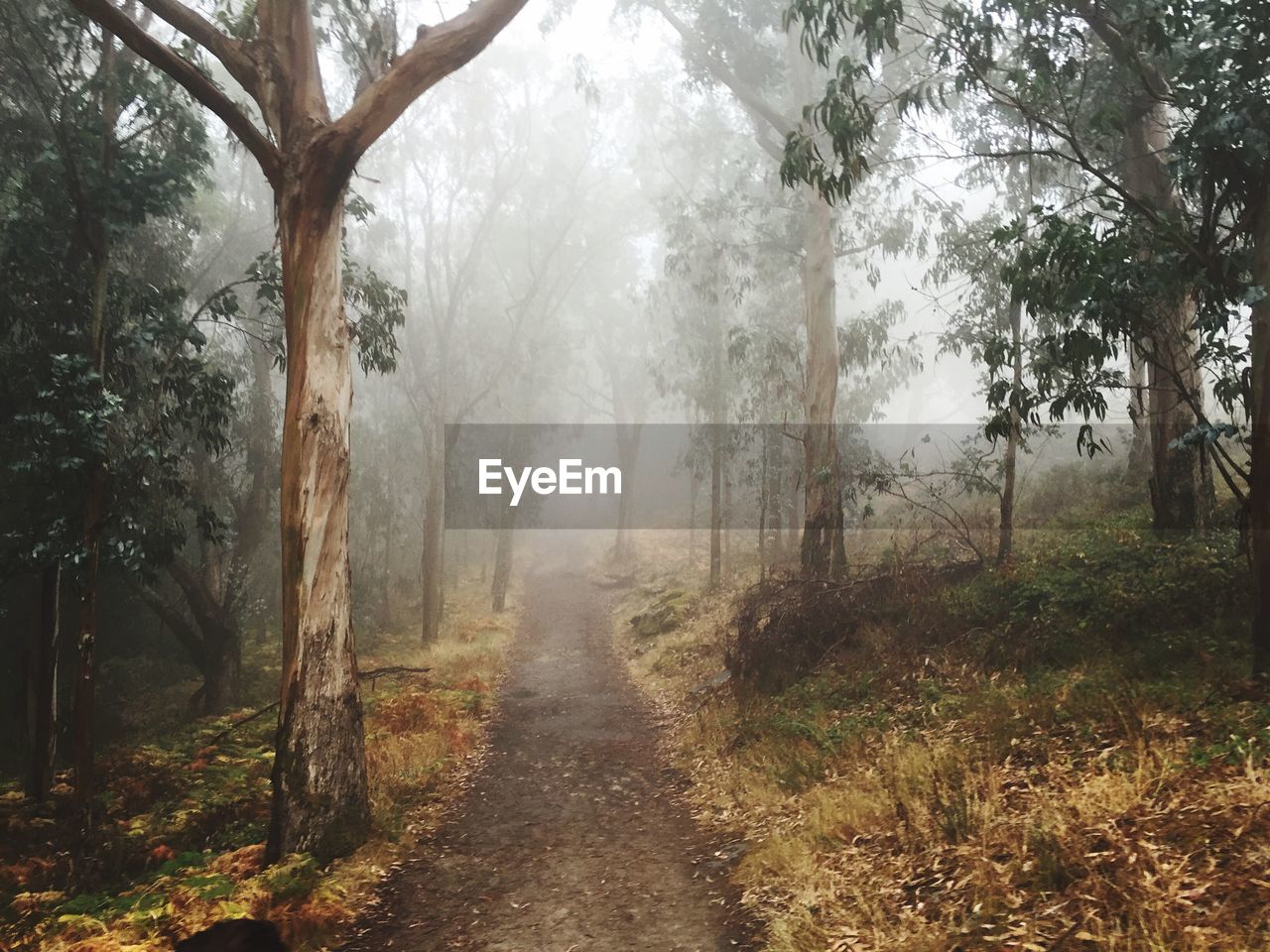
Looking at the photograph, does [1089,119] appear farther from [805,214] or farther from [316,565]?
[805,214]

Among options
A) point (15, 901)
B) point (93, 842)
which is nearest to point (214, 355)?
point (93, 842)

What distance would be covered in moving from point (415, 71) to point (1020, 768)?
6.72 m

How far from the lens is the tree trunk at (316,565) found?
614 centimetres

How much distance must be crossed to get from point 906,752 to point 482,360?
2031cm

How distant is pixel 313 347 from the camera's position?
639 centimetres

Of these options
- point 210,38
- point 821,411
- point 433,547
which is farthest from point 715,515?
point 210,38

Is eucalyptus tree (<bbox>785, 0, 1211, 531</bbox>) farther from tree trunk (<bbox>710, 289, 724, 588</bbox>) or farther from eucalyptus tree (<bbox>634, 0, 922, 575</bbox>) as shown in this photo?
tree trunk (<bbox>710, 289, 724, 588</bbox>)

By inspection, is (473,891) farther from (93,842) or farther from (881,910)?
(93,842)

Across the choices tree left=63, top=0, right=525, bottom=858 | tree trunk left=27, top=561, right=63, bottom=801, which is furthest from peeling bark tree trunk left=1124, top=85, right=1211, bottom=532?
tree trunk left=27, top=561, right=63, bottom=801

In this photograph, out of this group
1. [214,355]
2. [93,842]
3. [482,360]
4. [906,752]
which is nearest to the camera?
[906,752]

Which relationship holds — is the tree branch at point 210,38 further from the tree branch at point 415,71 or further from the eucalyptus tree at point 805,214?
the eucalyptus tree at point 805,214

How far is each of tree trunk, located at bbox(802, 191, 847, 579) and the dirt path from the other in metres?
4.07

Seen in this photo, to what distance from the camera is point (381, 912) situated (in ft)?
18.1

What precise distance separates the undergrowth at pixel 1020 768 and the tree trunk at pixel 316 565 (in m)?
3.08
